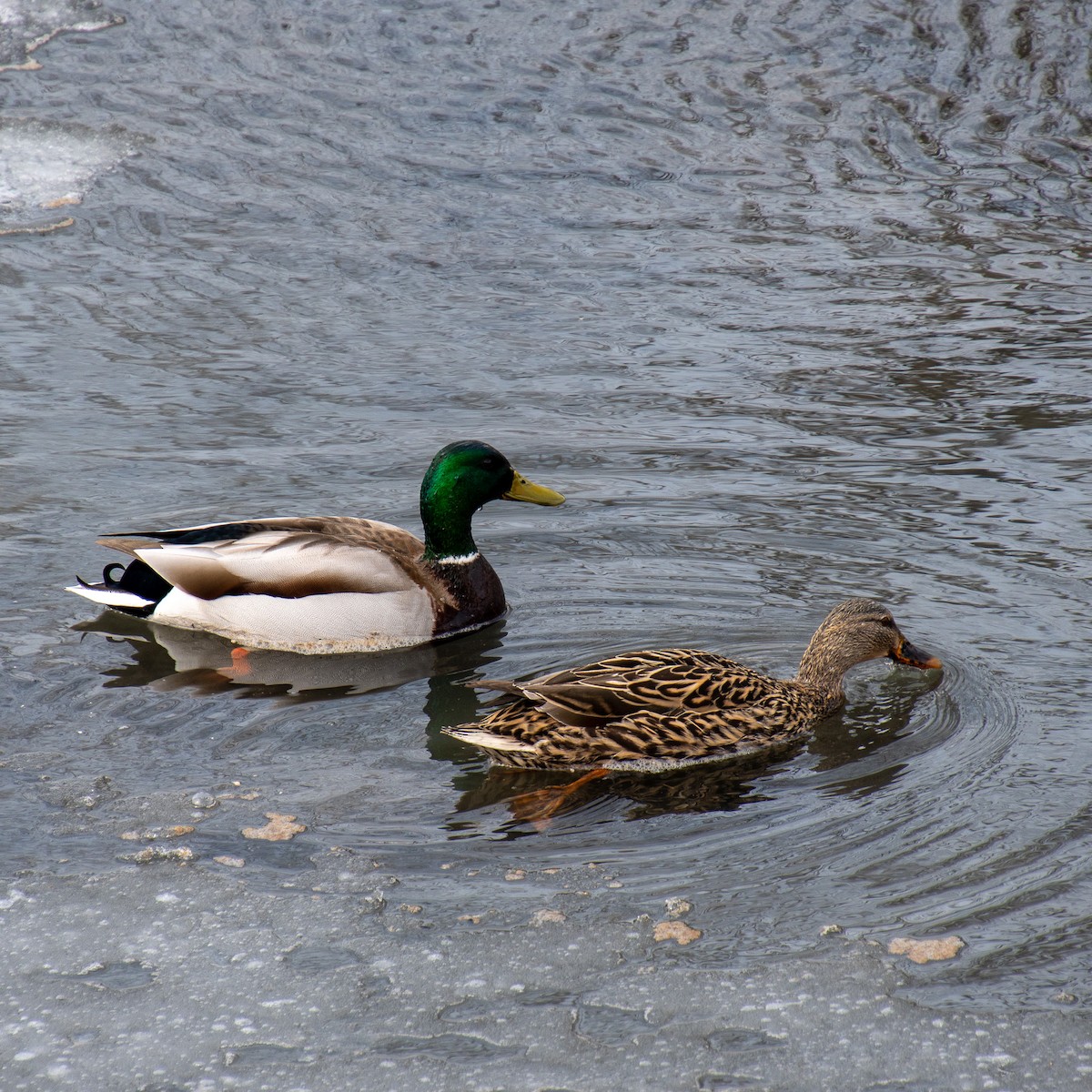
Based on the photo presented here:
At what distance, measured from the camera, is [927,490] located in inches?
304

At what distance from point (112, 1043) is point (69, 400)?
213 inches

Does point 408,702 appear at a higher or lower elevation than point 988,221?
lower

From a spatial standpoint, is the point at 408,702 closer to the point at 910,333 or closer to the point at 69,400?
the point at 69,400

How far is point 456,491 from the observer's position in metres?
7.15

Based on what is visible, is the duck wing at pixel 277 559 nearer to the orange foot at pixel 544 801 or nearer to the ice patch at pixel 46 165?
the orange foot at pixel 544 801

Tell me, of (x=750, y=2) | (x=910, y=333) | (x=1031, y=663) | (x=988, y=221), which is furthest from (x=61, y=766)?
(x=750, y=2)

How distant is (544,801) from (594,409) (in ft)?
12.3

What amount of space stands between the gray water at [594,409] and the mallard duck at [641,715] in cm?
12

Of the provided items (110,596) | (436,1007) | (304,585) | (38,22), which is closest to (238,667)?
(304,585)

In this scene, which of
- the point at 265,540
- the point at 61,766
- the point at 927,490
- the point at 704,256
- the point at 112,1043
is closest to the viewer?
the point at 112,1043

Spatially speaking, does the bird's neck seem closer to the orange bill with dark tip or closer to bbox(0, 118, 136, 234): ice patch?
the orange bill with dark tip

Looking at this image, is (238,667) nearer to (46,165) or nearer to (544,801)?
(544,801)

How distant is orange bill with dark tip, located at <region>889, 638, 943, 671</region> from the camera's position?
19.8 ft

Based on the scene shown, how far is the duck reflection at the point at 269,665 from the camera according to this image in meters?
6.34
